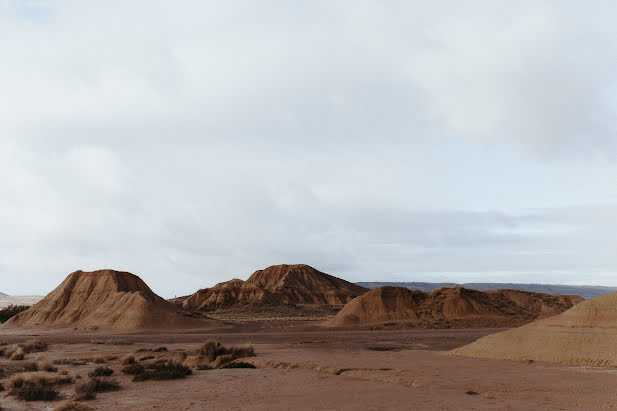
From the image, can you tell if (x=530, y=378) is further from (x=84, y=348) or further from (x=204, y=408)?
(x=84, y=348)

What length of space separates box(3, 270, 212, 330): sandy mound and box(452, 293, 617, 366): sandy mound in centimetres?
4657

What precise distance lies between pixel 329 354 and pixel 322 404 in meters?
15.3

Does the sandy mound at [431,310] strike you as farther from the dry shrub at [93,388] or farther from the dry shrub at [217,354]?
the dry shrub at [93,388]

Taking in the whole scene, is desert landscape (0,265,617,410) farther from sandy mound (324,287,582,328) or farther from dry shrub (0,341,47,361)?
sandy mound (324,287,582,328)

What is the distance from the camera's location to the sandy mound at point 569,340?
22.7 meters

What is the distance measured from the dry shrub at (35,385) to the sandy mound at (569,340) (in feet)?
60.3

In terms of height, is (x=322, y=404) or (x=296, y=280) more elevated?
(x=296, y=280)

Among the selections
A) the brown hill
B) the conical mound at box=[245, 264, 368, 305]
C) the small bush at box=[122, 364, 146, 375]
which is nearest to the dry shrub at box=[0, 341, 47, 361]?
the small bush at box=[122, 364, 146, 375]

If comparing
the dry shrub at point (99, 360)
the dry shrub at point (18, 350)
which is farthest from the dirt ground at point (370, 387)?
the dry shrub at point (18, 350)

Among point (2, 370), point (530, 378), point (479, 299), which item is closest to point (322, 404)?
point (530, 378)

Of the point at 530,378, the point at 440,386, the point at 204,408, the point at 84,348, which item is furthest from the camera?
the point at 84,348

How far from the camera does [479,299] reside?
79562 millimetres

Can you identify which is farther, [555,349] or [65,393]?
[555,349]

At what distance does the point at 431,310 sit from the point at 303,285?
8466cm
